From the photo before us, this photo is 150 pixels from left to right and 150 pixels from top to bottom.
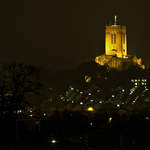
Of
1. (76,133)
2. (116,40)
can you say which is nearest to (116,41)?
(116,40)

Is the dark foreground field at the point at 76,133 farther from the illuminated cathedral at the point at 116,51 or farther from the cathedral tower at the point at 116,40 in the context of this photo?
the cathedral tower at the point at 116,40

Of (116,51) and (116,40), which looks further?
(116,40)

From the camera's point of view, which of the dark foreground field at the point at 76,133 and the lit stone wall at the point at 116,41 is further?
the lit stone wall at the point at 116,41

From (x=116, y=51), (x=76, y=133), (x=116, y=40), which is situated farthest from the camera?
(x=116, y=40)

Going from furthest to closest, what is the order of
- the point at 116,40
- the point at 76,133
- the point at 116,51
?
the point at 116,40 < the point at 116,51 < the point at 76,133

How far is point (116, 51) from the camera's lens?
86.9 meters

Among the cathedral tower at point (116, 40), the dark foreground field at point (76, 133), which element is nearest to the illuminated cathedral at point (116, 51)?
the cathedral tower at point (116, 40)

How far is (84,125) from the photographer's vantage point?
1759cm

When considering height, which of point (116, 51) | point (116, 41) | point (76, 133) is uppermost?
point (116, 41)

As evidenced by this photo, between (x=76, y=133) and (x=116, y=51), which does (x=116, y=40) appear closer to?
(x=116, y=51)

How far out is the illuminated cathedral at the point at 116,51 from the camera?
81312 mm

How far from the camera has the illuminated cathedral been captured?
81.3 meters

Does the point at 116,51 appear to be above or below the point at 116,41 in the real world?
below

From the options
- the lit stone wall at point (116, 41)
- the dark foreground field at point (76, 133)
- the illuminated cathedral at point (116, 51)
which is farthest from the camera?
the lit stone wall at point (116, 41)
